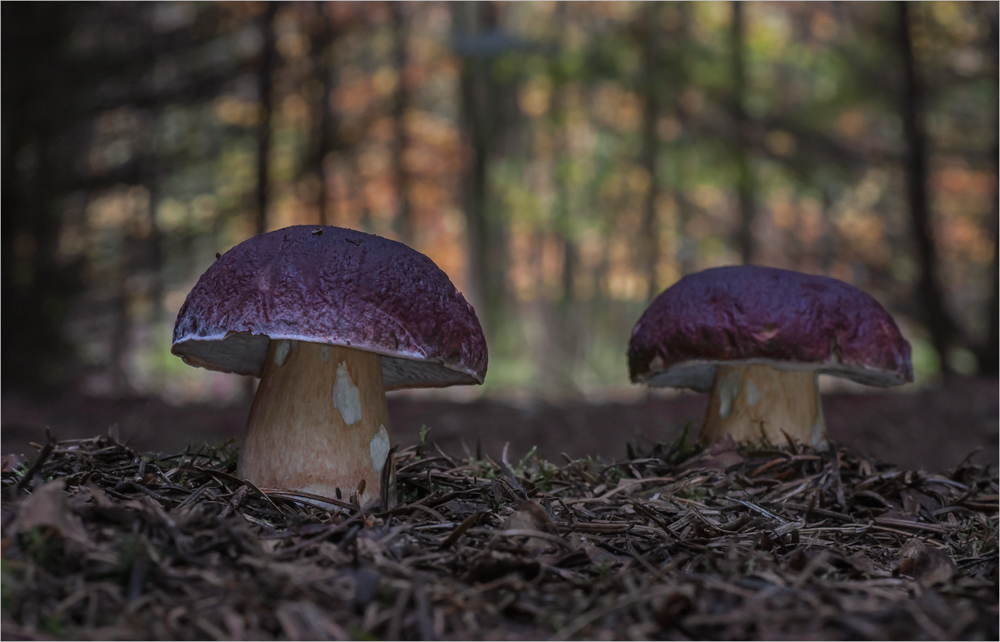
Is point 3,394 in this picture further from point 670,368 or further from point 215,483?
point 670,368

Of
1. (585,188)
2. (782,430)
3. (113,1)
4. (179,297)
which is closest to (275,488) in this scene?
(782,430)

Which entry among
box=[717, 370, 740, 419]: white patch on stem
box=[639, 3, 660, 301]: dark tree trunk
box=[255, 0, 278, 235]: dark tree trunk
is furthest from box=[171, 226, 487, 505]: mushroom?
box=[639, 3, 660, 301]: dark tree trunk

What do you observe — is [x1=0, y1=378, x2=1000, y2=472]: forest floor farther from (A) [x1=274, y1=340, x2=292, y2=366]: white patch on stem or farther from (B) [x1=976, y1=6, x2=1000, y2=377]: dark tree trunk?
(A) [x1=274, y1=340, x2=292, y2=366]: white patch on stem

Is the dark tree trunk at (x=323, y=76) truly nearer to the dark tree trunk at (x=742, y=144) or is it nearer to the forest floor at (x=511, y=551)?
the dark tree trunk at (x=742, y=144)

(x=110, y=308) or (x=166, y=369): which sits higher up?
(x=110, y=308)

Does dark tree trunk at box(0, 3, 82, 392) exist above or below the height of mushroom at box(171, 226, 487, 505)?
above

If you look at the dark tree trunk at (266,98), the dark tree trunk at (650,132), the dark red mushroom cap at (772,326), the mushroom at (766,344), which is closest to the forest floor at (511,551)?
the mushroom at (766,344)

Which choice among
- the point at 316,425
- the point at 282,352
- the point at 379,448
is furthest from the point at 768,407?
the point at 282,352
